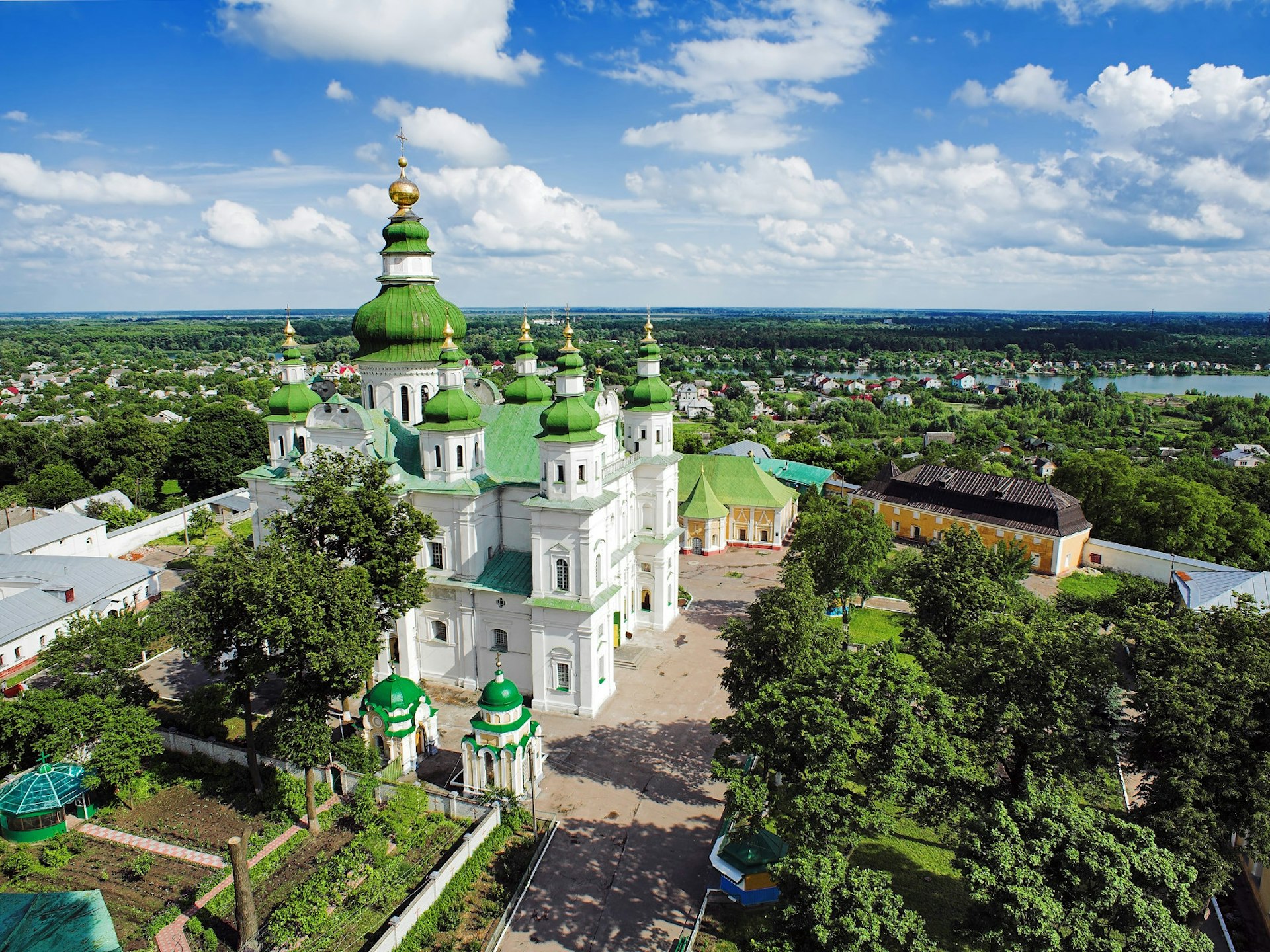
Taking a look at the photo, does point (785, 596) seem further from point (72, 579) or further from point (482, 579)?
point (72, 579)

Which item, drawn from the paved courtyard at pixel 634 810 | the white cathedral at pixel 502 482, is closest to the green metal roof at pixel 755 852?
the paved courtyard at pixel 634 810

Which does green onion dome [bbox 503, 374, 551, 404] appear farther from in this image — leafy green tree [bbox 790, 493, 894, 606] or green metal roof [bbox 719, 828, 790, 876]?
green metal roof [bbox 719, 828, 790, 876]

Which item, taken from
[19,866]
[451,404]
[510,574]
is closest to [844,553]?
[510,574]

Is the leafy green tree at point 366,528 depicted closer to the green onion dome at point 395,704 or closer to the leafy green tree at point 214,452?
the green onion dome at point 395,704

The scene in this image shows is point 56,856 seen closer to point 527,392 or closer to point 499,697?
point 499,697

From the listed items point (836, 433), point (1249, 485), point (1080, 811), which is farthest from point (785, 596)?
point (836, 433)

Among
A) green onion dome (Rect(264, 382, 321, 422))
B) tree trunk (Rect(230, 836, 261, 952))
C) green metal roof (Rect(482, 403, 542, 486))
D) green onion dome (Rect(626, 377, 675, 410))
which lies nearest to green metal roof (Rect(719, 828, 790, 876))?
tree trunk (Rect(230, 836, 261, 952))
